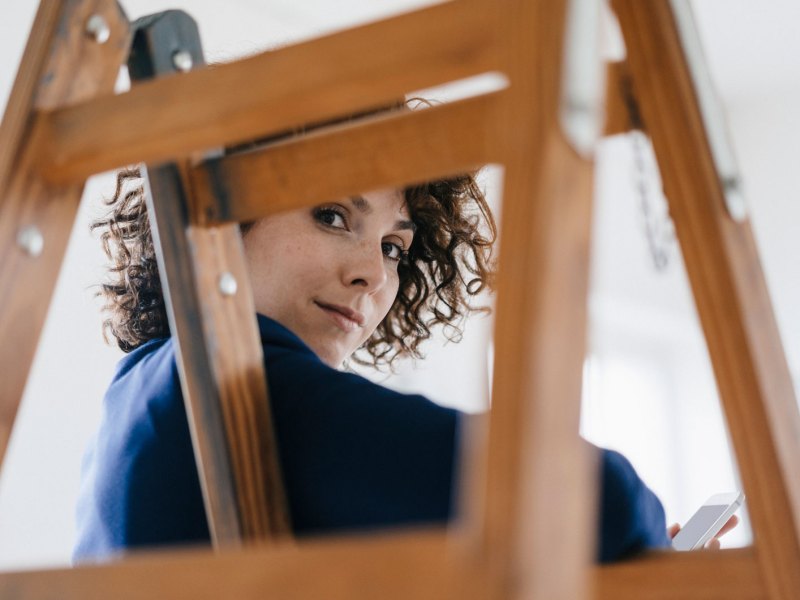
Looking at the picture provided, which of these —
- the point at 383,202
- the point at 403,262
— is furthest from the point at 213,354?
the point at 403,262

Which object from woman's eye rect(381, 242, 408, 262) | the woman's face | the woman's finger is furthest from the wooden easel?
woman's eye rect(381, 242, 408, 262)

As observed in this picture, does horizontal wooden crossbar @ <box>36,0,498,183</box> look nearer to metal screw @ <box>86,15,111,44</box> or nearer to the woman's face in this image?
metal screw @ <box>86,15,111,44</box>

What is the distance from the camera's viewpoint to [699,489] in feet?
15.7

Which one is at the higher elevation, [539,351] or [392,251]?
[392,251]

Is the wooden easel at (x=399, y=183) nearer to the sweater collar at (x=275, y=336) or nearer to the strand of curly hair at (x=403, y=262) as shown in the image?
the sweater collar at (x=275, y=336)

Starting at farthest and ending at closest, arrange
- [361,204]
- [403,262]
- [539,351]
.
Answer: [403,262], [361,204], [539,351]

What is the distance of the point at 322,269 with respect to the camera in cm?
118

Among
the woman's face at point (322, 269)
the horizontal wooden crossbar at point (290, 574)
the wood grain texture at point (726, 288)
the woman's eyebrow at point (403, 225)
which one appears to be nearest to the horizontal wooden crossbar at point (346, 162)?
the wood grain texture at point (726, 288)

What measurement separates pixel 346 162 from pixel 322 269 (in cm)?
49

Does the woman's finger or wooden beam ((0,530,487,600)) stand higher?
wooden beam ((0,530,487,600))

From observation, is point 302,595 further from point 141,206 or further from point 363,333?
point 141,206

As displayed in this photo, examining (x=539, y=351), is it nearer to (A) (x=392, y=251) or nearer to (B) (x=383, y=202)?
(B) (x=383, y=202)

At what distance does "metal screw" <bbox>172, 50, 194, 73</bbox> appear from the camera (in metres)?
0.75

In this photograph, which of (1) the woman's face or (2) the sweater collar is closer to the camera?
(2) the sweater collar
